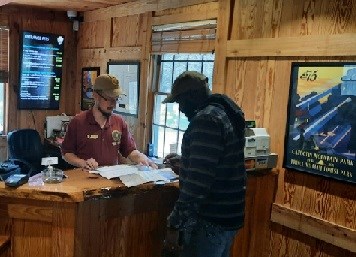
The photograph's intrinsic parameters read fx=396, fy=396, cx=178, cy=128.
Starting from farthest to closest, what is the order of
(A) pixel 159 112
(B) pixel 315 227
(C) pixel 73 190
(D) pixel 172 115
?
(A) pixel 159 112, (D) pixel 172 115, (B) pixel 315 227, (C) pixel 73 190

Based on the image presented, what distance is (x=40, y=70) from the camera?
5.52 meters

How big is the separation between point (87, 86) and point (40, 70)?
68cm

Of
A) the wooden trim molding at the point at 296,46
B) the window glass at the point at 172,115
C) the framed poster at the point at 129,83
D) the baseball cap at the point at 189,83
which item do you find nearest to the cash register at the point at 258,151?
the wooden trim molding at the point at 296,46

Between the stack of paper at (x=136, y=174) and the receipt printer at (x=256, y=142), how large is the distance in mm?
600

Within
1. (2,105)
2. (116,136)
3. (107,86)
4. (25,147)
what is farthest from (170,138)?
(2,105)

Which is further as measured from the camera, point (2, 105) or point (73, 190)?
point (2, 105)

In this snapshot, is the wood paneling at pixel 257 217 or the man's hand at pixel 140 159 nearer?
the man's hand at pixel 140 159

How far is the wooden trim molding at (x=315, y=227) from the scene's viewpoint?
254 centimetres

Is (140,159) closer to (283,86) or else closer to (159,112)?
(283,86)

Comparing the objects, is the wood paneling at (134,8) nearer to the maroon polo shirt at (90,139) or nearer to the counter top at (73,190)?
the maroon polo shirt at (90,139)

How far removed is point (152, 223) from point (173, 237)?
20.0 inches

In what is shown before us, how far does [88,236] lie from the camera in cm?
222

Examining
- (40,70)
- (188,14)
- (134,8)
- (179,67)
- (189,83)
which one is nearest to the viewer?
(189,83)

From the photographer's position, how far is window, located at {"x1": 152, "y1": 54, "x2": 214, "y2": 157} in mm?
4051
